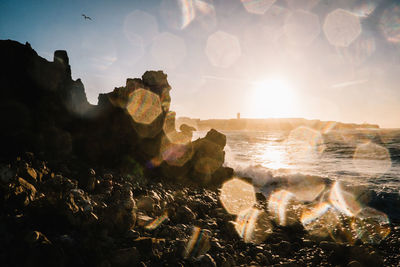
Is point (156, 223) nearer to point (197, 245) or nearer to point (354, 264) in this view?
point (197, 245)

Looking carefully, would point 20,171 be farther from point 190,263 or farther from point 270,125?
point 270,125

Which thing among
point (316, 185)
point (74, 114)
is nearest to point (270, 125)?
point (316, 185)

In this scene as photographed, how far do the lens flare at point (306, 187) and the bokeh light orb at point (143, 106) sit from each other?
1057 centimetres

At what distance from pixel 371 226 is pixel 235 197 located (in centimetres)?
596

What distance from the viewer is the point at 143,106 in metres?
11.3

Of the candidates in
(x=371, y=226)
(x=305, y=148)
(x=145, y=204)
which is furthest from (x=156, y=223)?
(x=305, y=148)

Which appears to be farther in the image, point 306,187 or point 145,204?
point 306,187

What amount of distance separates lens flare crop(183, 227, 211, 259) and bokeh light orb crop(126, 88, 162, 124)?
785cm

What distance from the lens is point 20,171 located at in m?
4.07

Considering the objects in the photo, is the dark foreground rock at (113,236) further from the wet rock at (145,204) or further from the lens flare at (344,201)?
the lens flare at (344,201)

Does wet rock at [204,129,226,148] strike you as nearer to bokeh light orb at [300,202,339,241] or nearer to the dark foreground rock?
bokeh light orb at [300,202,339,241]

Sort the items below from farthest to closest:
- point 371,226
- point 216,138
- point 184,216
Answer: point 216,138, point 371,226, point 184,216

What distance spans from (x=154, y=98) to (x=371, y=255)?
37.8 ft

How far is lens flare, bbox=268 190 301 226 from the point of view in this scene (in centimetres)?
820
